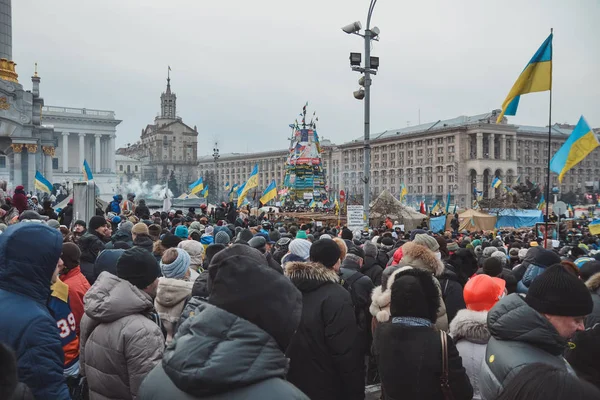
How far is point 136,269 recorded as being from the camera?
362 centimetres

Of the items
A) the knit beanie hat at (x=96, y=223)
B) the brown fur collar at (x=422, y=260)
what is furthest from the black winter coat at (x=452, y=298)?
the knit beanie hat at (x=96, y=223)

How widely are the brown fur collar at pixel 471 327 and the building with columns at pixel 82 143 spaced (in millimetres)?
73385

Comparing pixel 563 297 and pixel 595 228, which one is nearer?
pixel 563 297

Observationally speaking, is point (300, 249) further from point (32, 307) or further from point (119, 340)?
point (32, 307)

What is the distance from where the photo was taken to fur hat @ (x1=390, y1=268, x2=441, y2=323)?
3.31m

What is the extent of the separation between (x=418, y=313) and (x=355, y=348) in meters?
0.78

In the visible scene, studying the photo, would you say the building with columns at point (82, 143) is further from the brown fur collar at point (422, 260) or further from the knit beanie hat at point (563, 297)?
the knit beanie hat at point (563, 297)

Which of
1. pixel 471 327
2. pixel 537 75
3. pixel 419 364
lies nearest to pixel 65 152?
pixel 537 75

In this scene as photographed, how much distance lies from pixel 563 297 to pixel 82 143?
8088 cm

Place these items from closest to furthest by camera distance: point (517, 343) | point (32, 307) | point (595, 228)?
point (32, 307)
point (517, 343)
point (595, 228)

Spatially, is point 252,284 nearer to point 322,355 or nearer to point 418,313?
point 418,313

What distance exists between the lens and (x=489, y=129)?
91750 mm

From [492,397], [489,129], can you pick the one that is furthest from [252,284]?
[489,129]

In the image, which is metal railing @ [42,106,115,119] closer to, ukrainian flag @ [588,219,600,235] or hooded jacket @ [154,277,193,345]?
ukrainian flag @ [588,219,600,235]
